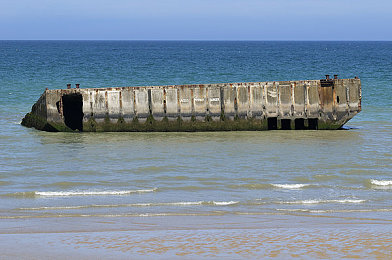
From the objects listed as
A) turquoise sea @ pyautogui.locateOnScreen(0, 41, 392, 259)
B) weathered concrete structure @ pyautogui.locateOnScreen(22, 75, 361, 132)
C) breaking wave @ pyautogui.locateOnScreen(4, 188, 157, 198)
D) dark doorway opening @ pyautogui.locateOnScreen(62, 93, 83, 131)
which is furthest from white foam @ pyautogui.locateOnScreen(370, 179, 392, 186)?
dark doorway opening @ pyautogui.locateOnScreen(62, 93, 83, 131)

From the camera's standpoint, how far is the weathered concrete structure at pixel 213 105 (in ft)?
65.0

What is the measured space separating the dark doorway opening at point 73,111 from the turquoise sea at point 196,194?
0.84m

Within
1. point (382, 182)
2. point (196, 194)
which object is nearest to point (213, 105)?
point (382, 182)

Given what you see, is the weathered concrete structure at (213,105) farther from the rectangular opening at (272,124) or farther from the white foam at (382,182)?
the white foam at (382,182)

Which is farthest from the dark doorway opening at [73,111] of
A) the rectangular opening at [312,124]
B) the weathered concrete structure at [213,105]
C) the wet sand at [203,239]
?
the wet sand at [203,239]

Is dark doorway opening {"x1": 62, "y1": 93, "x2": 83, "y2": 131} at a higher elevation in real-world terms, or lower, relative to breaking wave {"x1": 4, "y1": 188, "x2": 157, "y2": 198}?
higher

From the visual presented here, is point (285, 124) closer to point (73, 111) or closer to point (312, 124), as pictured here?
point (312, 124)

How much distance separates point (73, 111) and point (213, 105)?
5119mm

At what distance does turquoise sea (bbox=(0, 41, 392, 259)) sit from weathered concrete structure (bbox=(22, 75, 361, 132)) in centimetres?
52

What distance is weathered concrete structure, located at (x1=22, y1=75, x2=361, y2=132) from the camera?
1981 centimetres

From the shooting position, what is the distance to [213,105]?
19875 mm

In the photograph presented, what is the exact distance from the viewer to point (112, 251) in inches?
314

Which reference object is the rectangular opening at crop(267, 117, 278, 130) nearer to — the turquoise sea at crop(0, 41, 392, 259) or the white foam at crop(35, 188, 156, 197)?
the turquoise sea at crop(0, 41, 392, 259)

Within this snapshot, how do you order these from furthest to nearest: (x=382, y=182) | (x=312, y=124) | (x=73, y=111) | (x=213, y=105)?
1. (x=73, y=111)
2. (x=312, y=124)
3. (x=213, y=105)
4. (x=382, y=182)
